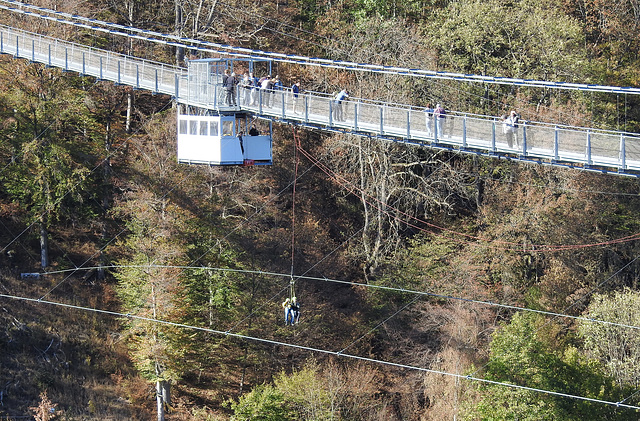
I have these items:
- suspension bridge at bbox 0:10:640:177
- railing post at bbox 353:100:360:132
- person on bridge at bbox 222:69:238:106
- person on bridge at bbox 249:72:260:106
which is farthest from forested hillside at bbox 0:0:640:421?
railing post at bbox 353:100:360:132

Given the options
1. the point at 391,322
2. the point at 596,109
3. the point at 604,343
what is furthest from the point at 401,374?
the point at 596,109

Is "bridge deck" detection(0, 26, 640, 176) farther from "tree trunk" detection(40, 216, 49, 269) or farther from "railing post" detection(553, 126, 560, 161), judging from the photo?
"tree trunk" detection(40, 216, 49, 269)

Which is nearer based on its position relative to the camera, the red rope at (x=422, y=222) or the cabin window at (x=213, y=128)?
the cabin window at (x=213, y=128)

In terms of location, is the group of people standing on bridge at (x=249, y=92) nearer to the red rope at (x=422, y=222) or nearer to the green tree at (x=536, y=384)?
the red rope at (x=422, y=222)

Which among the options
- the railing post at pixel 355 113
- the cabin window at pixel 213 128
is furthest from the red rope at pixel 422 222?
the railing post at pixel 355 113

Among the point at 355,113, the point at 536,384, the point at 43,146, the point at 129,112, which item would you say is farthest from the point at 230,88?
the point at 129,112

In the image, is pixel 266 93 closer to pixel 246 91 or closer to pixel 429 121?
pixel 246 91

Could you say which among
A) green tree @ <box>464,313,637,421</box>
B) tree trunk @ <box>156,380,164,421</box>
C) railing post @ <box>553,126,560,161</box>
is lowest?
tree trunk @ <box>156,380,164,421</box>
